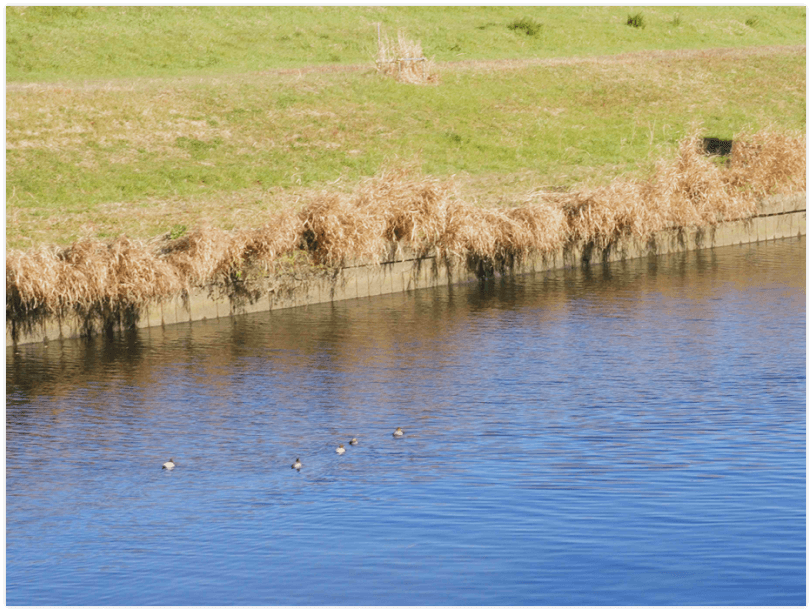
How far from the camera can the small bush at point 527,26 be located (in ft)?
215

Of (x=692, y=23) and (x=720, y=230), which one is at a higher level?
(x=692, y=23)

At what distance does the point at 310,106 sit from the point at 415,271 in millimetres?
18789

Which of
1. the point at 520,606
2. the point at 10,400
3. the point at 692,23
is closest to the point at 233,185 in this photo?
the point at 10,400

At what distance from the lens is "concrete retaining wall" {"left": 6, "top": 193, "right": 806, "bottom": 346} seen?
2875 centimetres

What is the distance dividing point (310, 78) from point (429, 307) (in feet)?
81.7

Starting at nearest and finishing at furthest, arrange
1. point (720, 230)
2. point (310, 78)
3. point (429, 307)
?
point (429, 307) → point (720, 230) → point (310, 78)

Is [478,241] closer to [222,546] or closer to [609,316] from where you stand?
[609,316]

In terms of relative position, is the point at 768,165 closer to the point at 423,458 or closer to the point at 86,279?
the point at 86,279

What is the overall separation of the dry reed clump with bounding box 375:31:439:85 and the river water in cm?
2555

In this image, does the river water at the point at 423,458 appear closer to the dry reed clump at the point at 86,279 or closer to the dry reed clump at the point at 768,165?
the dry reed clump at the point at 86,279

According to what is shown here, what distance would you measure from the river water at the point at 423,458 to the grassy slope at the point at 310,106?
10.6m

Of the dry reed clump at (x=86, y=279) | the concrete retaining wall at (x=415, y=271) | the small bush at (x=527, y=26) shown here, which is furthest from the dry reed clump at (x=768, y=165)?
the small bush at (x=527, y=26)

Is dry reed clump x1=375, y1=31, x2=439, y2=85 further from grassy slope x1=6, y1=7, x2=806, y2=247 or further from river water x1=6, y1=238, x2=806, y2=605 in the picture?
river water x1=6, y1=238, x2=806, y2=605

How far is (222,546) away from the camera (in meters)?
14.7
